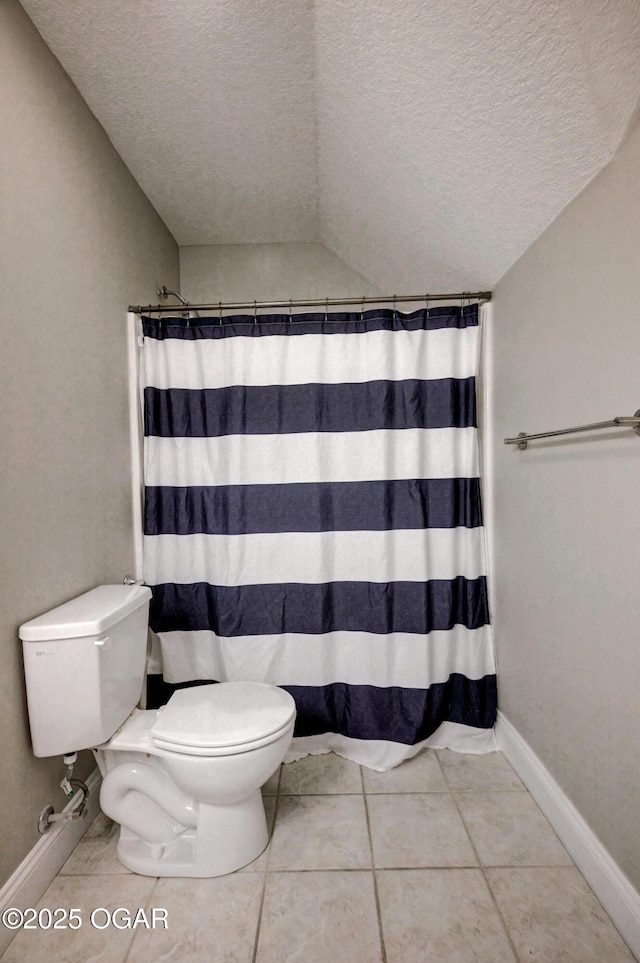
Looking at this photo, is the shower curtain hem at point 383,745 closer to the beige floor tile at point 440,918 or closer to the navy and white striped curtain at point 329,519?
the navy and white striped curtain at point 329,519

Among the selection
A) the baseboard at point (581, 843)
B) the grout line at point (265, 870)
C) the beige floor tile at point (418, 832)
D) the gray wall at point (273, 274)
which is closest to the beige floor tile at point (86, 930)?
the grout line at point (265, 870)

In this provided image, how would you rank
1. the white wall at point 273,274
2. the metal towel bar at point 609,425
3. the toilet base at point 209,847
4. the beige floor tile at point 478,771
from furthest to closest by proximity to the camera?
the white wall at point 273,274 < the beige floor tile at point 478,771 < the toilet base at point 209,847 < the metal towel bar at point 609,425

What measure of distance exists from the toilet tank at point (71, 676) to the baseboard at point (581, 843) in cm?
134

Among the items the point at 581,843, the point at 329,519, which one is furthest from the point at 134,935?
the point at 329,519

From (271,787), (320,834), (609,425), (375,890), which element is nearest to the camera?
(609,425)

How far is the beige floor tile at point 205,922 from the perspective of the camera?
1.14m

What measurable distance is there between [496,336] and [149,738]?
1816 millimetres

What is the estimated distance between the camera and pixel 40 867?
1285 millimetres

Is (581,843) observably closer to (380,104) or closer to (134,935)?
(134,935)

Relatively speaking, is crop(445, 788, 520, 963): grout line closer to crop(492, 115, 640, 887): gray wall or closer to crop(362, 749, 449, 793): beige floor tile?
crop(362, 749, 449, 793): beige floor tile

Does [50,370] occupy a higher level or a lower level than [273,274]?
lower

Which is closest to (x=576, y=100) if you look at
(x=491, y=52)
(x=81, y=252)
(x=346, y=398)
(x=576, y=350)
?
(x=491, y=52)

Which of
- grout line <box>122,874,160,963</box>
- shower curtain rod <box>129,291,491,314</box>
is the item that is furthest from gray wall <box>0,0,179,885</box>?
grout line <box>122,874,160,963</box>

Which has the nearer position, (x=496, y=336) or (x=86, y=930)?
(x=86, y=930)
